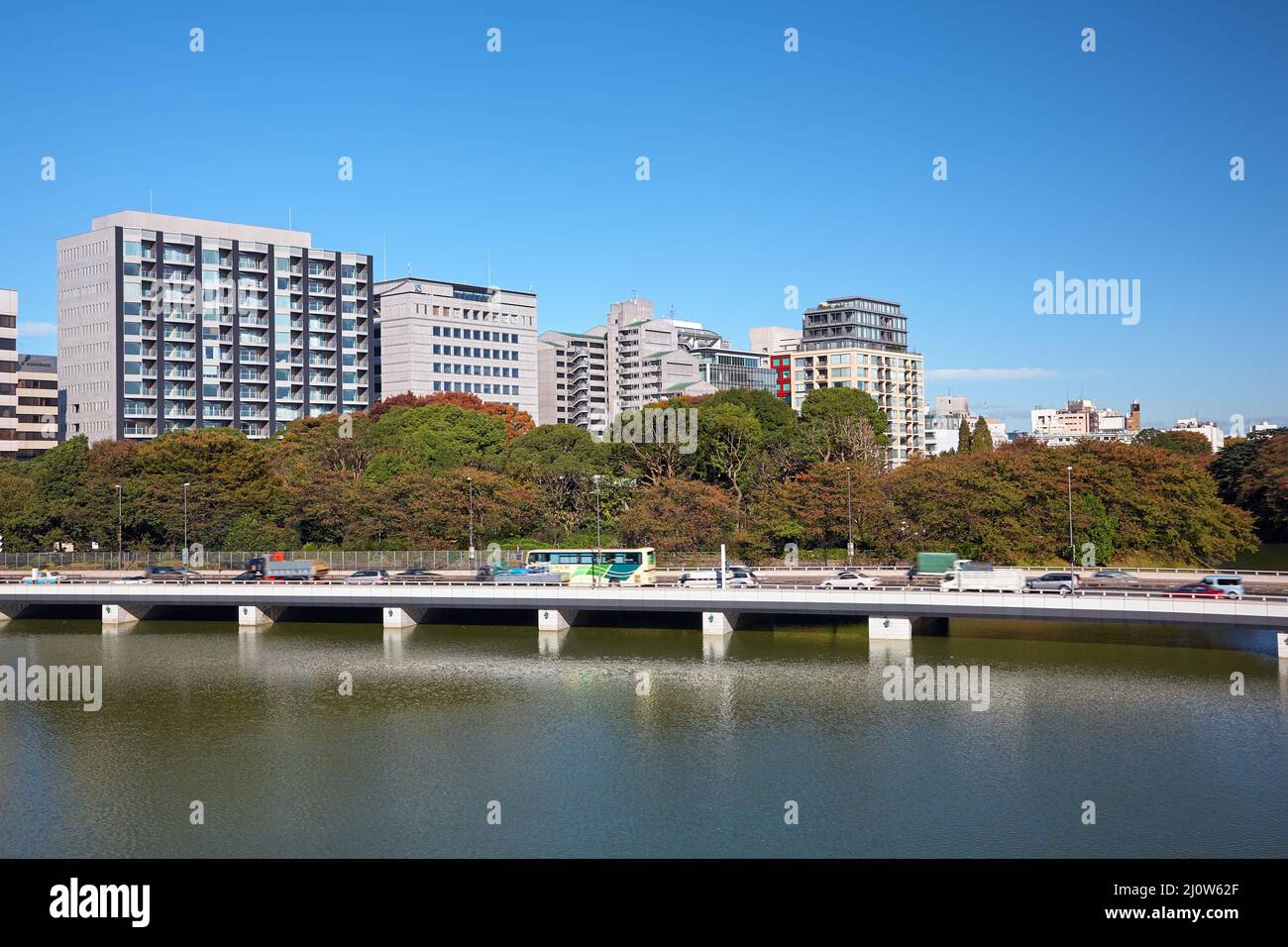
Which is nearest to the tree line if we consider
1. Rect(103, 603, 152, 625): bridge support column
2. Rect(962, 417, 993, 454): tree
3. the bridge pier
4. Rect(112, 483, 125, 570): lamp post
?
Rect(112, 483, 125, 570): lamp post

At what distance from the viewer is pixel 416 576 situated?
226 ft

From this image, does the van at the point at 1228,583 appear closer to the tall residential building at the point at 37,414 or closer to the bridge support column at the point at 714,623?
the bridge support column at the point at 714,623

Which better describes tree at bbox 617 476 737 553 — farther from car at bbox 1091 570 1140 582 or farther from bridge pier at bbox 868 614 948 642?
car at bbox 1091 570 1140 582

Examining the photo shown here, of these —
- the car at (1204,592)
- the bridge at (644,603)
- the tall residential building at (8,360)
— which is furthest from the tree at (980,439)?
the tall residential building at (8,360)

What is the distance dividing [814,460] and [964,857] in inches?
2411

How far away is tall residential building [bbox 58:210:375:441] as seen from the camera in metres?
125

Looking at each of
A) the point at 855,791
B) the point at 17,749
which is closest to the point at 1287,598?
the point at 855,791

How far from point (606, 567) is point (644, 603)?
978 cm

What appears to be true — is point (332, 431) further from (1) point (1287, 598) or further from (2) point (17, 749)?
(1) point (1287, 598)

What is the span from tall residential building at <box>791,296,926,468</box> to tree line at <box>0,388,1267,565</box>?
43735 millimetres

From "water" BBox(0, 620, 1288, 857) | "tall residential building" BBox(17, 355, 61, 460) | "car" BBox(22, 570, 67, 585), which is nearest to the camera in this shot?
"water" BBox(0, 620, 1288, 857)

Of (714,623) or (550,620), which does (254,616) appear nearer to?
(550,620)

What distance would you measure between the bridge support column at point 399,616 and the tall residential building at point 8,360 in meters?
85.5

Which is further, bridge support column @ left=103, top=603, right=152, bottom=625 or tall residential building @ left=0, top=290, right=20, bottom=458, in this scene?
tall residential building @ left=0, top=290, right=20, bottom=458
